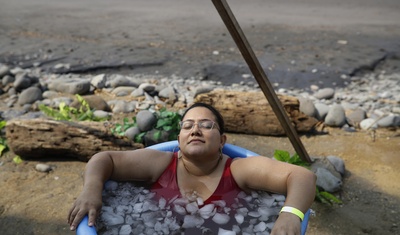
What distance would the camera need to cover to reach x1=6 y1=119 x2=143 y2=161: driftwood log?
4023 millimetres

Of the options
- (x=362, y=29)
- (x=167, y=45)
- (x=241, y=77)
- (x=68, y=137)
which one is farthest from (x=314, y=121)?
(x=362, y=29)

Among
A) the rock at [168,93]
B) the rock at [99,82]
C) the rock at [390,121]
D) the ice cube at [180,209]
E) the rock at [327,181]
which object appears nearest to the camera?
the ice cube at [180,209]

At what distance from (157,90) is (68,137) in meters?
1.97

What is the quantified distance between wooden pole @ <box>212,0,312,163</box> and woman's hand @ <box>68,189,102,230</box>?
123 centimetres

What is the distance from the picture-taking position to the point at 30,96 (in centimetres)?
563

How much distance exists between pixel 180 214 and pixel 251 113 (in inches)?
81.4

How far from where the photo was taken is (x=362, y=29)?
8.95m

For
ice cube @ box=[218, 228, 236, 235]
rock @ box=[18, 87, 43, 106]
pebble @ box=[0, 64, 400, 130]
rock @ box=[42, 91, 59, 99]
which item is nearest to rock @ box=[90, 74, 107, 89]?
pebble @ box=[0, 64, 400, 130]

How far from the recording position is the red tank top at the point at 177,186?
2.83m

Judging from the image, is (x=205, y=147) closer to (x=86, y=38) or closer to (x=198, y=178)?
(x=198, y=178)

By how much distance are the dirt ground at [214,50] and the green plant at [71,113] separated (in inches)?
27.0

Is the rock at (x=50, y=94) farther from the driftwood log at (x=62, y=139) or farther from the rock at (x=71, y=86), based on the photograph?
the driftwood log at (x=62, y=139)

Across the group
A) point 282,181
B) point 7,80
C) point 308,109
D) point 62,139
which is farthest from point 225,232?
point 7,80

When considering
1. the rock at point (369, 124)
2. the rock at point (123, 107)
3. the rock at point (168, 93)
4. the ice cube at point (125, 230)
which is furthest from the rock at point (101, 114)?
the rock at point (369, 124)
